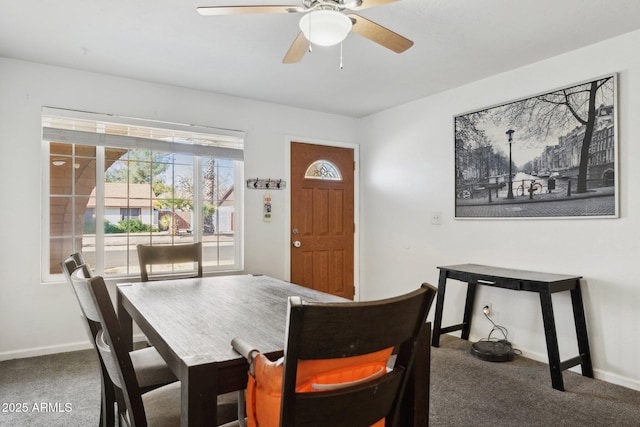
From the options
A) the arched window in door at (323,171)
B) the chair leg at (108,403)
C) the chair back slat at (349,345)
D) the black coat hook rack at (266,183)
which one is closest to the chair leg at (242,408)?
the chair back slat at (349,345)

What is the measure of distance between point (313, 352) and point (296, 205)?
3.72m

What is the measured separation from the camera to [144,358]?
1.82 m

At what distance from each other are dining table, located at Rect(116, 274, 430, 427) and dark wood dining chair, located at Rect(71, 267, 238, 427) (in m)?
0.07

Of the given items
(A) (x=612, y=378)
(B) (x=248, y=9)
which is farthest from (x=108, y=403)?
(A) (x=612, y=378)

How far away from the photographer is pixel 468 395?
2.55 m

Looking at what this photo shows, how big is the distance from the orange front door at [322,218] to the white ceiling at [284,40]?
3.43 ft

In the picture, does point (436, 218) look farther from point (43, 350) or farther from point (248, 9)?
point (43, 350)

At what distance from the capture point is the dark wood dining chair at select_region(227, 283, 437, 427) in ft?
2.77

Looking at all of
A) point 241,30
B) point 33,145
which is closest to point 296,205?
point 241,30

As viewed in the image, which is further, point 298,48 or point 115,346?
point 298,48

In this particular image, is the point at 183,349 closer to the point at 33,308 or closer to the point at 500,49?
the point at 33,308

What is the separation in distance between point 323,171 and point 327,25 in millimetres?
2956

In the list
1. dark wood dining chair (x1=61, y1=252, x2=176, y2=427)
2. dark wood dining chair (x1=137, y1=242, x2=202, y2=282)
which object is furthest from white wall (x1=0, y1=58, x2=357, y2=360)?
dark wood dining chair (x1=61, y1=252, x2=176, y2=427)

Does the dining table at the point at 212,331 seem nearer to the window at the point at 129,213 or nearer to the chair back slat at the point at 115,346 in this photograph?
the chair back slat at the point at 115,346
